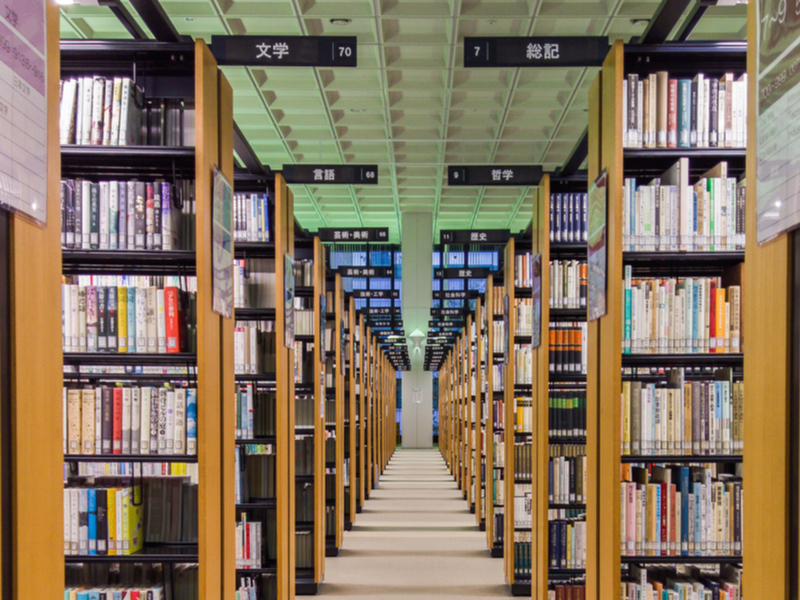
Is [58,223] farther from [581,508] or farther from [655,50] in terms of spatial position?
[581,508]

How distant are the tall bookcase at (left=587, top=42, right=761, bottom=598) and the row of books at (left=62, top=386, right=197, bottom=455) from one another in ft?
6.18

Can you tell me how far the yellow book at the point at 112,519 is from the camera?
11.4 ft

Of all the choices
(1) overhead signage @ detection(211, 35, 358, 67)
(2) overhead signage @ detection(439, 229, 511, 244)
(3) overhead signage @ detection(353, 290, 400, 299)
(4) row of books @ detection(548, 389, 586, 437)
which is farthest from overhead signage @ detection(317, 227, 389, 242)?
(1) overhead signage @ detection(211, 35, 358, 67)

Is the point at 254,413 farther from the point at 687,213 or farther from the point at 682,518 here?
the point at 687,213

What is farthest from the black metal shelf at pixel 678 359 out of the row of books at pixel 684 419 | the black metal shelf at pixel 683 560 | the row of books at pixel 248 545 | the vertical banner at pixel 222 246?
the row of books at pixel 248 545

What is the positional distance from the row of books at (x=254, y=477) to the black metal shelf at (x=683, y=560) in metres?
2.51

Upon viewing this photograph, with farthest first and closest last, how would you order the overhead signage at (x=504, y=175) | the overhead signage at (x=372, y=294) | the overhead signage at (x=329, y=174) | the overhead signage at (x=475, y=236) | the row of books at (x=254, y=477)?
the overhead signage at (x=372, y=294) < the overhead signage at (x=475, y=236) < the overhead signage at (x=329, y=174) < the overhead signage at (x=504, y=175) < the row of books at (x=254, y=477)

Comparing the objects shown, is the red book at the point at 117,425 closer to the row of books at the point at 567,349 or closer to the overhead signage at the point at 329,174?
the row of books at the point at 567,349

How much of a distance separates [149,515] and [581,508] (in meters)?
2.88

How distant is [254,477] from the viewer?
16.9 feet

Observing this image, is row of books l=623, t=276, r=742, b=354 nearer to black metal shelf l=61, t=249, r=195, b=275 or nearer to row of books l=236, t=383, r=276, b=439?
black metal shelf l=61, t=249, r=195, b=275

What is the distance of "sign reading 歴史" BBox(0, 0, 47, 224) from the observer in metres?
Result: 1.71

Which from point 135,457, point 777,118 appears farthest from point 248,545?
point 777,118

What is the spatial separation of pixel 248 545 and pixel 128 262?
2272 millimetres
